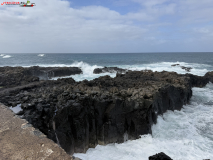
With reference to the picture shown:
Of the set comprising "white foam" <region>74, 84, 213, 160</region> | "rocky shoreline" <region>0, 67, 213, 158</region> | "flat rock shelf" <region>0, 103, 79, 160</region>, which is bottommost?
"white foam" <region>74, 84, 213, 160</region>

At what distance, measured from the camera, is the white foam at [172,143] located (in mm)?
7199

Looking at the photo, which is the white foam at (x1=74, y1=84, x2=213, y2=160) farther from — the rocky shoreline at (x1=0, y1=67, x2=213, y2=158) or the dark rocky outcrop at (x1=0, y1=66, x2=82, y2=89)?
the dark rocky outcrop at (x1=0, y1=66, x2=82, y2=89)

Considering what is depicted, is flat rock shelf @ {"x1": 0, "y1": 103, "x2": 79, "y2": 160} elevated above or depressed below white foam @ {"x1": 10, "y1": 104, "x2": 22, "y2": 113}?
above

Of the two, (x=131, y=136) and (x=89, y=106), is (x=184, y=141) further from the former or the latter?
(x=89, y=106)

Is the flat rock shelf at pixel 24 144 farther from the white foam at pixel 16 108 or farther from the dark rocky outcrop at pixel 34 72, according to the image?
the dark rocky outcrop at pixel 34 72

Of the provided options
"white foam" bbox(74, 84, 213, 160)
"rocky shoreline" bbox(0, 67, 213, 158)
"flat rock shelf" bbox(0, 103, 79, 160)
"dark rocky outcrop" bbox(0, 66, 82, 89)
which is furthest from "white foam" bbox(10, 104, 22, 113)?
"dark rocky outcrop" bbox(0, 66, 82, 89)

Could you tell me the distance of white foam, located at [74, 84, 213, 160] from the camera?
23.6ft

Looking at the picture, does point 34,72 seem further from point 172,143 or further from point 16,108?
point 172,143

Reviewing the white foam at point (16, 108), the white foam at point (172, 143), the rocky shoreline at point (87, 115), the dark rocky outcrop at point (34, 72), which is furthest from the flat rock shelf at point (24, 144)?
the dark rocky outcrop at point (34, 72)

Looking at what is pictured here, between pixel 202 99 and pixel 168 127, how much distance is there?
7835 millimetres

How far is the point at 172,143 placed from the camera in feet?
26.6

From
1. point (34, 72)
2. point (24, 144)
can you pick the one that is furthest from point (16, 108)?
point (34, 72)

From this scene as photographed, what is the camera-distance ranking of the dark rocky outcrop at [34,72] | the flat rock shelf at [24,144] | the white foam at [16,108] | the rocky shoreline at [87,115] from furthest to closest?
1. the dark rocky outcrop at [34,72]
2. the white foam at [16,108]
3. the rocky shoreline at [87,115]
4. the flat rock shelf at [24,144]

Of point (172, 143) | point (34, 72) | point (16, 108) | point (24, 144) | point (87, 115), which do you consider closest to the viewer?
point (24, 144)
